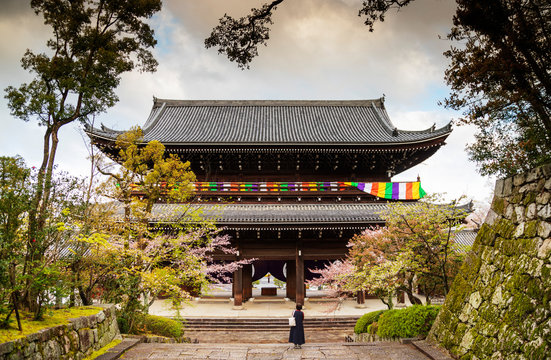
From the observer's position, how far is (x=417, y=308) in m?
9.67

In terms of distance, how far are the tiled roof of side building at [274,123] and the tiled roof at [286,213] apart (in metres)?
3.47

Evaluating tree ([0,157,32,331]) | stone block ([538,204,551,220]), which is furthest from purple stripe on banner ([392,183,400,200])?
tree ([0,157,32,331])

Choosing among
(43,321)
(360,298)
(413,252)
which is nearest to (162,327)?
(43,321)

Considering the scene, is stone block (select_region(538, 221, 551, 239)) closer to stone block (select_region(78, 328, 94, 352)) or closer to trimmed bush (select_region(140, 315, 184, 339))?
stone block (select_region(78, 328, 94, 352))

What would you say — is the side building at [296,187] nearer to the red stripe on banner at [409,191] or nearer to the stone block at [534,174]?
the red stripe on banner at [409,191]

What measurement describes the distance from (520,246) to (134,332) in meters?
10.4

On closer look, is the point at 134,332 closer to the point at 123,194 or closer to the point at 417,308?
the point at 123,194

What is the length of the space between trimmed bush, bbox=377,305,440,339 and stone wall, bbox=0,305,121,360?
24.5 feet

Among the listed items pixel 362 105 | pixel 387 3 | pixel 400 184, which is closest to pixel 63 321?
pixel 387 3

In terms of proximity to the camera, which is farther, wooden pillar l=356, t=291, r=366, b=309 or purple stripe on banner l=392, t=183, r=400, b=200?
wooden pillar l=356, t=291, r=366, b=309

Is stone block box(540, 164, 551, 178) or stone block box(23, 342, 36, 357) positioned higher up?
stone block box(540, 164, 551, 178)

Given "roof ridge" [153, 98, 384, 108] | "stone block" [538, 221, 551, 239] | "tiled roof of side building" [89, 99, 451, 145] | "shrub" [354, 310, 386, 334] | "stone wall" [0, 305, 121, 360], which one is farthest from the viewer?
"roof ridge" [153, 98, 384, 108]

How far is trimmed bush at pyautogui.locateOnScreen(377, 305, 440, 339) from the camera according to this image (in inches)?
360

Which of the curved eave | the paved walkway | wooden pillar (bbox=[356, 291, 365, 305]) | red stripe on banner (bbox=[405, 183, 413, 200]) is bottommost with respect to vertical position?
the paved walkway
